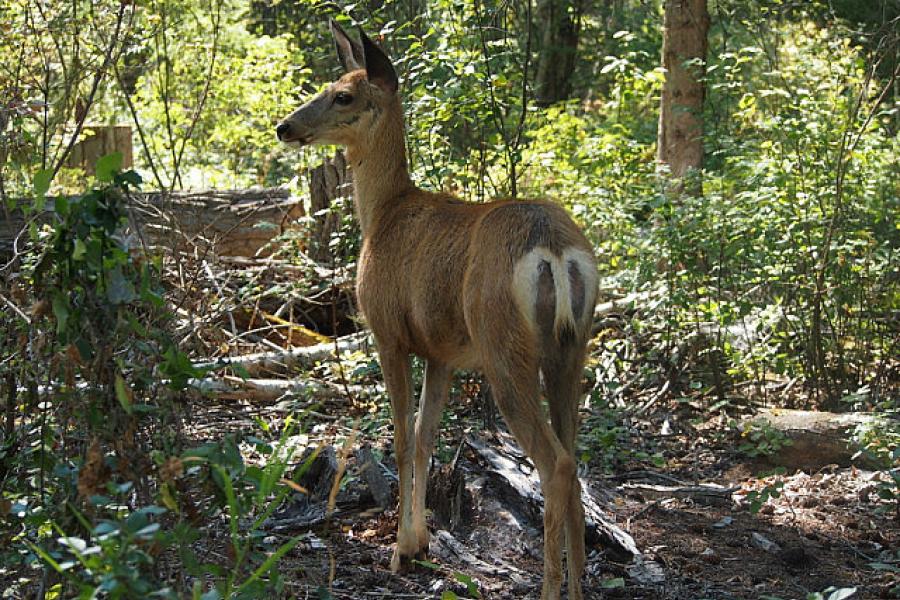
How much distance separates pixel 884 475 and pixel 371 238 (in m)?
3.74

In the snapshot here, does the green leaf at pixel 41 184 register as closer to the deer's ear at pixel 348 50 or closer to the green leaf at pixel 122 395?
the green leaf at pixel 122 395

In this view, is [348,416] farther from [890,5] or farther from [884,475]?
[890,5]

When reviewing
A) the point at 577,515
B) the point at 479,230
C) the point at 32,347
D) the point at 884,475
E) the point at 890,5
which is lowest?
the point at 884,475

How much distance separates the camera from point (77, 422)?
4.62 m

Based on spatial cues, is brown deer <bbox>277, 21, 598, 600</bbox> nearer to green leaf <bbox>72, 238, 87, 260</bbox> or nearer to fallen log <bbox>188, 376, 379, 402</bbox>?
green leaf <bbox>72, 238, 87, 260</bbox>

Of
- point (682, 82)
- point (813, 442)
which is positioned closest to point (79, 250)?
point (813, 442)

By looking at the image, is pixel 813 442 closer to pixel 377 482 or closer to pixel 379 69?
pixel 377 482

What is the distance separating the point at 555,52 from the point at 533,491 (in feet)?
47.0

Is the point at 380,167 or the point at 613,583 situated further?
the point at 380,167

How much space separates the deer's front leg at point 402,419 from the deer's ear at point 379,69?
1715 millimetres

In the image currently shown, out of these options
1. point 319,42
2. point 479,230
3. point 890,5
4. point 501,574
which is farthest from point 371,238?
point 319,42

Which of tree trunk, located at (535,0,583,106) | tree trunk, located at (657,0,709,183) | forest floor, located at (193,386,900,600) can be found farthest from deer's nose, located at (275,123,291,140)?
tree trunk, located at (535,0,583,106)

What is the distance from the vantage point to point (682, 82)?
11.9 m

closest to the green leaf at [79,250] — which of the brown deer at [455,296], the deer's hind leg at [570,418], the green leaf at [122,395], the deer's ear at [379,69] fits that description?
the green leaf at [122,395]
